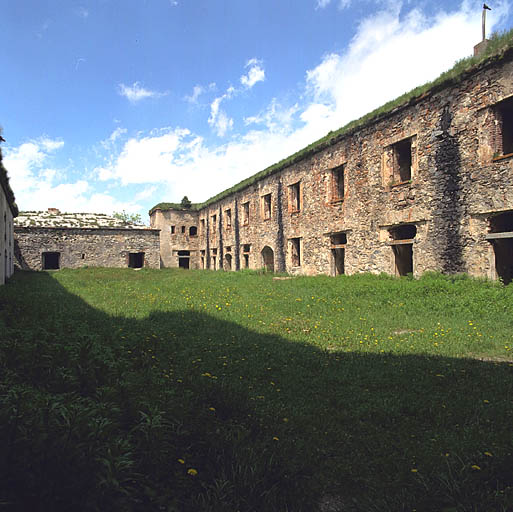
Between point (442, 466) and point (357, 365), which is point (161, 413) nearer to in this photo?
point (442, 466)

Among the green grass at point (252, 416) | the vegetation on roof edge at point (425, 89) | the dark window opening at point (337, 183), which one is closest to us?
the green grass at point (252, 416)

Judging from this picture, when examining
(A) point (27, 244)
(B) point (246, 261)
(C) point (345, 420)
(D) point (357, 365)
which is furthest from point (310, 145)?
(A) point (27, 244)

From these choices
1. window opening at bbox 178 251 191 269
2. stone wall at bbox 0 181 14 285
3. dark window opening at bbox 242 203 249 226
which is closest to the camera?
stone wall at bbox 0 181 14 285

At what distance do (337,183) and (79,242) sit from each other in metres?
18.9

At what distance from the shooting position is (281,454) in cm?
286

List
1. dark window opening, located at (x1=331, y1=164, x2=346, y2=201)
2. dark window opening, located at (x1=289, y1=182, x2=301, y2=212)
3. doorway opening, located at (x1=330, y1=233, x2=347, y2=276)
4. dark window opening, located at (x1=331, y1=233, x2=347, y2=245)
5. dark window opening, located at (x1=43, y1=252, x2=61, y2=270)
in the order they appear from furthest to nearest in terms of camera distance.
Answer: dark window opening, located at (x1=43, y1=252, x2=61, y2=270)
dark window opening, located at (x1=289, y1=182, x2=301, y2=212)
dark window opening, located at (x1=331, y1=164, x2=346, y2=201)
doorway opening, located at (x1=330, y1=233, x2=347, y2=276)
dark window opening, located at (x1=331, y1=233, x2=347, y2=245)

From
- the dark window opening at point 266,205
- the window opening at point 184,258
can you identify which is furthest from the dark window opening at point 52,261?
the dark window opening at point 266,205

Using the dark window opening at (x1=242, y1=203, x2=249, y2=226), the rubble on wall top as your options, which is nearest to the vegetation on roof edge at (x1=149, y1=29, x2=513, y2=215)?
the dark window opening at (x1=242, y1=203, x2=249, y2=226)

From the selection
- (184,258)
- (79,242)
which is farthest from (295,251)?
(184,258)

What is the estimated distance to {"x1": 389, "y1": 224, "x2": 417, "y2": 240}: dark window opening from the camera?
13.9 meters

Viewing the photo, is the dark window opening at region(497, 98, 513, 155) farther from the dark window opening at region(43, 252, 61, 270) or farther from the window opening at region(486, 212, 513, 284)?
the dark window opening at region(43, 252, 61, 270)

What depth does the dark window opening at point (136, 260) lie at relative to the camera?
2820cm

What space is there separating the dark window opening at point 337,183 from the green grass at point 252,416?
1038cm

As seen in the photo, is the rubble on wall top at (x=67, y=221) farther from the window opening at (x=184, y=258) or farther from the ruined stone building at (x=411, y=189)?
the ruined stone building at (x=411, y=189)
